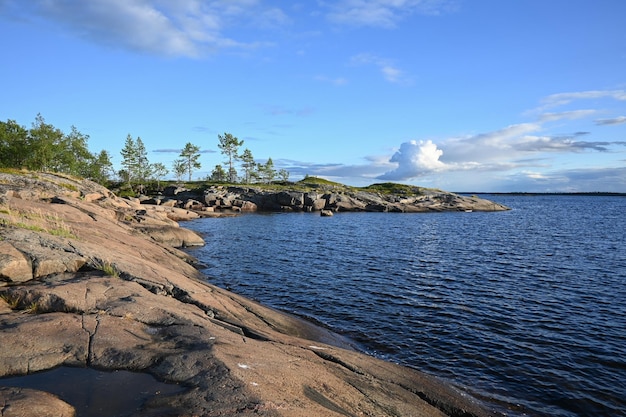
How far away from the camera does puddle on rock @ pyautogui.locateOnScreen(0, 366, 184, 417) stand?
281 inches

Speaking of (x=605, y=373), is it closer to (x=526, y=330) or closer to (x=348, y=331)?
(x=526, y=330)

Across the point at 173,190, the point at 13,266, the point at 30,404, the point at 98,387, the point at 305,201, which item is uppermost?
the point at 173,190

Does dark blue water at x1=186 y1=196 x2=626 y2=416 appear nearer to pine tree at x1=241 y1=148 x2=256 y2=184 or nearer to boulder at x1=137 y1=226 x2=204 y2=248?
boulder at x1=137 y1=226 x2=204 y2=248

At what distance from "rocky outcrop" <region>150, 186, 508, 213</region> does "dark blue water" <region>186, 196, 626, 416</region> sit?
5991cm

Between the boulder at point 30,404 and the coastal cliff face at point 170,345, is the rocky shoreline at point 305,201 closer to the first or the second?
the coastal cliff face at point 170,345

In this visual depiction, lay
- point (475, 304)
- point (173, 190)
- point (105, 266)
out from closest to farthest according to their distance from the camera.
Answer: point (105, 266) < point (475, 304) < point (173, 190)

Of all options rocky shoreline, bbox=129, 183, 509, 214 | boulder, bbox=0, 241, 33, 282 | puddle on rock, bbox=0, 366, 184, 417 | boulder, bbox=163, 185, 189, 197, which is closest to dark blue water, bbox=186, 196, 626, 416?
puddle on rock, bbox=0, 366, 184, 417

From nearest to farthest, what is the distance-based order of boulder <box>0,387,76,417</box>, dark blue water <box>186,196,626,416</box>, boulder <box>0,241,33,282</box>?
boulder <box>0,387,76,417</box>, boulder <box>0,241,33,282</box>, dark blue water <box>186,196,626,416</box>

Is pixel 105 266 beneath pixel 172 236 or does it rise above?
above

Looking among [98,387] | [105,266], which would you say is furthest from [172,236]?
[98,387]

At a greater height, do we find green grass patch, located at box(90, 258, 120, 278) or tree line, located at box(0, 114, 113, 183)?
tree line, located at box(0, 114, 113, 183)

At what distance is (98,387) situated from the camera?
7.87 meters

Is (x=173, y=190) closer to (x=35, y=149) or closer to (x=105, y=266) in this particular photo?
(x=35, y=149)

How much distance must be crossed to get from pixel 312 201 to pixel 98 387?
340 feet
